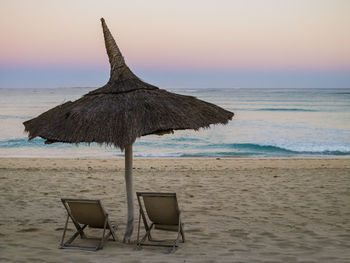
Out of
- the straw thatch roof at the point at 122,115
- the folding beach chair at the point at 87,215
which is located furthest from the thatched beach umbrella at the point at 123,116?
the folding beach chair at the point at 87,215

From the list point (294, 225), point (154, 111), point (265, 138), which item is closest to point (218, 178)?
point (294, 225)

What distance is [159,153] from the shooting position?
18.7 m

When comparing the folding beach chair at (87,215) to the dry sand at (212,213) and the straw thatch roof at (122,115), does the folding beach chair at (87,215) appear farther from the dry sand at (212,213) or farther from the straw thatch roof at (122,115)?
the straw thatch roof at (122,115)

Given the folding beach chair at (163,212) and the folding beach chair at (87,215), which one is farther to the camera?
the folding beach chair at (163,212)

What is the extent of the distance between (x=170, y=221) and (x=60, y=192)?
385cm

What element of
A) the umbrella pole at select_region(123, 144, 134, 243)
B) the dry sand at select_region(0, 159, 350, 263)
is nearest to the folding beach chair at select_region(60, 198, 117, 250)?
the dry sand at select_region(0, 159, 350, 263)

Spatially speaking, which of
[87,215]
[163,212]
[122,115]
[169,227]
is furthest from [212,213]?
[122,115]

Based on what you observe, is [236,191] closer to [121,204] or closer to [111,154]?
[121,204]

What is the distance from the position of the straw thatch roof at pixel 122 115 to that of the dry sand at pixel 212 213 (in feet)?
3.80

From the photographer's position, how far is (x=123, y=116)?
427 cm

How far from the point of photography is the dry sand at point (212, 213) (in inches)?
173

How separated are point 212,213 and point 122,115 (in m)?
2.65

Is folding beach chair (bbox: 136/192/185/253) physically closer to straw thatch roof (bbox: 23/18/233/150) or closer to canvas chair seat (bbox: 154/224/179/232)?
canvas chair seat (bbox: 154/224/179/232)

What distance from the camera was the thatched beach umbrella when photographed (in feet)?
13.8
